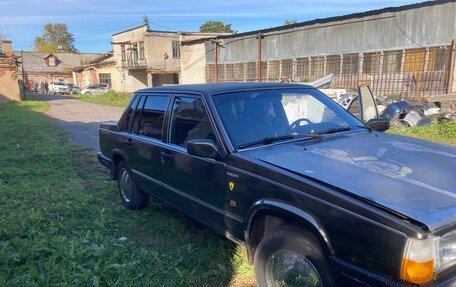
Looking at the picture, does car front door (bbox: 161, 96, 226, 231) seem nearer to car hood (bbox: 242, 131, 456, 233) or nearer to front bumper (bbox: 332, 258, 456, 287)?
car hood (bbox: 242, 131, 456, 233)

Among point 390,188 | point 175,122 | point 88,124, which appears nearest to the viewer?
point 390,188

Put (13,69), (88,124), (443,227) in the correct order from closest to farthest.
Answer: (443,227) → (88,124) → (13,69)

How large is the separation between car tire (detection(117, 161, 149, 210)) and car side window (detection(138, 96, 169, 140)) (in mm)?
713

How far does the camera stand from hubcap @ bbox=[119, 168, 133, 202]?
4957 millimetres

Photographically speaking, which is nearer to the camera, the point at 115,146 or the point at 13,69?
the point at 115,146

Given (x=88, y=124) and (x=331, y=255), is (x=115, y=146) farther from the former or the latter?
(x=88, y=124)

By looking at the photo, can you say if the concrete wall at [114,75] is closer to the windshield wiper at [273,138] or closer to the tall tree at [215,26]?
the tall tree at [215,26]

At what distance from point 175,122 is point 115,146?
1618 mm

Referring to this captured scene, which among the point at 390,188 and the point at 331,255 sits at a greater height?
the point at 390,188

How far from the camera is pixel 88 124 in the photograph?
15.7 meters

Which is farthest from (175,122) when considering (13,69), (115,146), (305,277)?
(13,69)

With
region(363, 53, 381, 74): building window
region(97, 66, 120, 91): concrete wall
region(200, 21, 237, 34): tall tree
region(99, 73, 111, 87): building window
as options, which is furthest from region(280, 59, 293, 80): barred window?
region(200, 21, 237, 34): tall tree

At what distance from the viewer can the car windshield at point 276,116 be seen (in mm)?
3189

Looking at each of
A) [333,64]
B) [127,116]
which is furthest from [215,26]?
[127,116]
